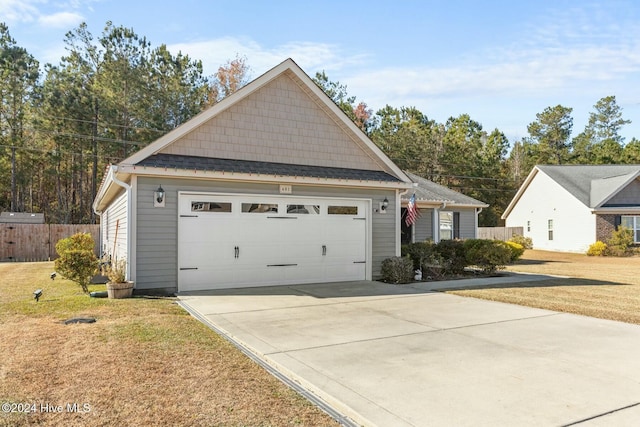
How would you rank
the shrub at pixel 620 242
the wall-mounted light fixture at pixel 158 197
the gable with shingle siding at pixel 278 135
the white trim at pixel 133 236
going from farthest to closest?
the shrub at pixel 620 242 → the gable with shingle siding at pixel 278 135 → the wall-mounted light fixture at pixel 158 197 → the white trim at pixel 133 236

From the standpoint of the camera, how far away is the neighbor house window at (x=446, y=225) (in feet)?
71.0

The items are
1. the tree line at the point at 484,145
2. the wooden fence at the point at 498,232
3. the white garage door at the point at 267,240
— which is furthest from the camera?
the tree line at the point at 484,145

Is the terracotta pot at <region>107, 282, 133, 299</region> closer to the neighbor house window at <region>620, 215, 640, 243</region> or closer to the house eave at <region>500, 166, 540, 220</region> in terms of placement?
the neighbor house window at <region>620, 215, 640, 243</region>

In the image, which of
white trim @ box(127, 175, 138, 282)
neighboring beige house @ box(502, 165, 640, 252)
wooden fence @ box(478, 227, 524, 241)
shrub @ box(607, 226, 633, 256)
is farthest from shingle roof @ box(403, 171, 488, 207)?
white trim @ box(127, 175, 138, 282)

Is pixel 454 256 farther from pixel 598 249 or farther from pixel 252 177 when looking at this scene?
pixel 598 249

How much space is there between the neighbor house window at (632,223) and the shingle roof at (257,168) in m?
21.3

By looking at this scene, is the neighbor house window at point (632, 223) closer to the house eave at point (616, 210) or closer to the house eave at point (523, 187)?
the house eave at point (616, 210)

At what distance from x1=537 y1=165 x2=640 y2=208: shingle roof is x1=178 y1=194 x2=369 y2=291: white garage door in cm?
2124

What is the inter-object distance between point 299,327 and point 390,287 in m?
5.03

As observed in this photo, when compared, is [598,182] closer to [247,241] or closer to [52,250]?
[247,241]

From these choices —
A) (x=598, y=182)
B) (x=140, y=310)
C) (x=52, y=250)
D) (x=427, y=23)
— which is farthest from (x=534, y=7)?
(x=52, y=250)

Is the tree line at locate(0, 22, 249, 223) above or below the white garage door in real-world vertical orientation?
above

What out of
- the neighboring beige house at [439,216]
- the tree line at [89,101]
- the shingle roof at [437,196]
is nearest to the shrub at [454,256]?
the neighboring beige house at [439,216]

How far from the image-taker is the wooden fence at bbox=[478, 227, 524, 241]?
98.4ft
